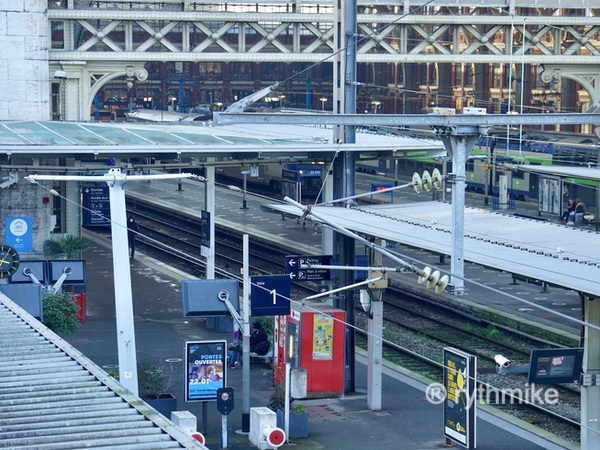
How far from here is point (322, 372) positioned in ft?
68.0

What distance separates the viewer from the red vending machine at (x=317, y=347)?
20.4m

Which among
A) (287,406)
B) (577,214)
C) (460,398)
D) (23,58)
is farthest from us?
(577,214)

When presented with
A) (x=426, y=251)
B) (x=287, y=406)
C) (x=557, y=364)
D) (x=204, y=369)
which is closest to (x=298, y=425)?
(x=287, y=406)

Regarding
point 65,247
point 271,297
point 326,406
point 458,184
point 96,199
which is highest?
→ point 458,184

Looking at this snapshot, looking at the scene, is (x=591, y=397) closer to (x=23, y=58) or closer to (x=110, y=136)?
(x=110, y=136)

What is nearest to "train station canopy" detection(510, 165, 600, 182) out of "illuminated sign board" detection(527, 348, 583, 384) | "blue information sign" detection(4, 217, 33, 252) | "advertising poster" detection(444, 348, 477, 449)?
"advertising poster" detection(444, 348, 477, 449)

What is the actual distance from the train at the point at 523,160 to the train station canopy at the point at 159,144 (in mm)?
15231

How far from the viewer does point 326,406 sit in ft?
66.3

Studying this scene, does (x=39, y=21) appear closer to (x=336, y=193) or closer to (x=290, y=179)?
(x=336, y=193)

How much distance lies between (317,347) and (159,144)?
8.20 m

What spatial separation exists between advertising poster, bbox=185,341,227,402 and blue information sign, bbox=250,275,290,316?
1.14 m

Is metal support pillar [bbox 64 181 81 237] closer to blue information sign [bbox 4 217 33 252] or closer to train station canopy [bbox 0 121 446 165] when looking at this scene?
blue information sign [bbox 4 217 33 252]

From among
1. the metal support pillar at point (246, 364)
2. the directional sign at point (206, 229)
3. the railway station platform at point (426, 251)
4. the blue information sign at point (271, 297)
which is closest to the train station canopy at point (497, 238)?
the railway station platform at point (426, 251)

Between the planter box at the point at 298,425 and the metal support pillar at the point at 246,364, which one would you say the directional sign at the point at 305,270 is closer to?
the metal support pillar at the point at 246,364
